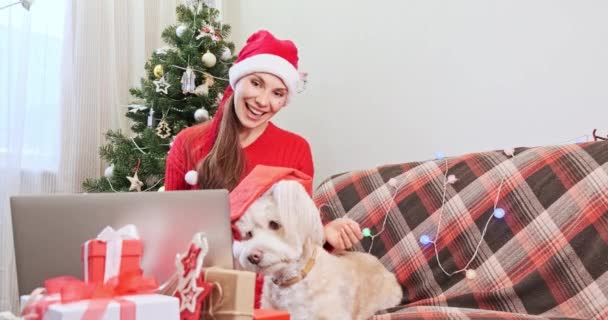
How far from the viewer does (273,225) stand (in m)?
1.07

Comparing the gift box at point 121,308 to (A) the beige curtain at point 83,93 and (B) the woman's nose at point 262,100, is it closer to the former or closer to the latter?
(B) the woman's nose at point 262,100

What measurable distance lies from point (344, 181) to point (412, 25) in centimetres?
88

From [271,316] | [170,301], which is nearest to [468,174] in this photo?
[271,316]

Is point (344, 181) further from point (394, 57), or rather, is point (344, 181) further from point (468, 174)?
point (394, 57)

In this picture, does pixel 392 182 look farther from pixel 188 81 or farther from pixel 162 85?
pixel 162 85

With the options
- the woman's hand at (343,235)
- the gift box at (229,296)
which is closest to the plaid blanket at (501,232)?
the woman's hand at (343,235)

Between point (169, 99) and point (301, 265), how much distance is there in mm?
1443

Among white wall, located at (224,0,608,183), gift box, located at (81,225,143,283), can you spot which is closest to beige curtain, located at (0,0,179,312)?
white wall, located at (224,0,608,183)

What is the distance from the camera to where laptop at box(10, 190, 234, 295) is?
2.33ft

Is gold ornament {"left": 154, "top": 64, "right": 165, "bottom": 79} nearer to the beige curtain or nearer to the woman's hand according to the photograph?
the beige curtain

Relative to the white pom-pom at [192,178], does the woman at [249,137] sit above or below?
above

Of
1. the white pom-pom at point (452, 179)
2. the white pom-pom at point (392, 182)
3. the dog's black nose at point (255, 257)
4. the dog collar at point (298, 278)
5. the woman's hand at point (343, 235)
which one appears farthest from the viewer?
the white pom-pom at point (392, 182)

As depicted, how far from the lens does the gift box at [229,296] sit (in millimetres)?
733

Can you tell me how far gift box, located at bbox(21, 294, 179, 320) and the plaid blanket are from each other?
94 centimetres
